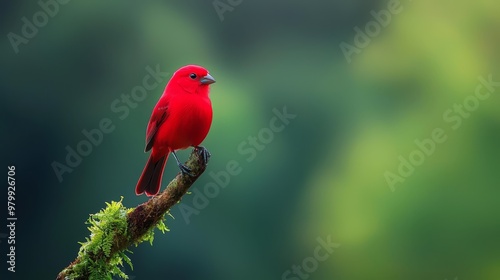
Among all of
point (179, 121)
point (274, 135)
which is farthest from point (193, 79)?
point (274, 135)

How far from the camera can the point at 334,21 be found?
8.97 m

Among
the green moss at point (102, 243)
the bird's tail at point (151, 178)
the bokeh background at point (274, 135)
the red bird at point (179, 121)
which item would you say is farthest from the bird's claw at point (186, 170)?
the bokeh background at point (274, 135)

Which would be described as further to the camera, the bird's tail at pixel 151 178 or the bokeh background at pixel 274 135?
the bokeh background at pixel 274 135

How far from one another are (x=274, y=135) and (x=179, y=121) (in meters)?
5.19

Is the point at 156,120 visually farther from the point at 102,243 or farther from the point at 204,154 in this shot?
the point at 102,243

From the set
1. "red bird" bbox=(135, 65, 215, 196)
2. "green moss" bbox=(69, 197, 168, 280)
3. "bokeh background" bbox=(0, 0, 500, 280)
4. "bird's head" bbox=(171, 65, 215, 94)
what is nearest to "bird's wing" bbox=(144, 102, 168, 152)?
"red bird" bbox=(135, 65, 215, 196)

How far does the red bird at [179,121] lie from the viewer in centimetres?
271

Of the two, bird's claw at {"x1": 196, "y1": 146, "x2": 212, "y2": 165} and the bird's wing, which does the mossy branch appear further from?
the bird's wing

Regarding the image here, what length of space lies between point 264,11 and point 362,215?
2.68 m

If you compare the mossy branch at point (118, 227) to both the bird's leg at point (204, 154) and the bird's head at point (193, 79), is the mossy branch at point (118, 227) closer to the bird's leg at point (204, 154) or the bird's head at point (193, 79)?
the bird's leg at point (204, 154)

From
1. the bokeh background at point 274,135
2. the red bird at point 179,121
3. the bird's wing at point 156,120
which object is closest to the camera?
the red bird at point 179,121

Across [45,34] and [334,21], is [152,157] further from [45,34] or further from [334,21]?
[334,21]

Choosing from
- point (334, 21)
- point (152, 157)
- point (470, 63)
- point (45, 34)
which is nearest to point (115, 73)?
point (45, 34)

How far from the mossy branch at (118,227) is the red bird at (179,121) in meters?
0.04
